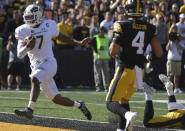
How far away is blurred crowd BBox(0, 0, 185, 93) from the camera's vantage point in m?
15.4

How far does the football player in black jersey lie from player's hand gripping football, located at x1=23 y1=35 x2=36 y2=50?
1.36 metres

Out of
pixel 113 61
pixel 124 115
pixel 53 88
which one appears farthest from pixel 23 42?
pixel 113 61

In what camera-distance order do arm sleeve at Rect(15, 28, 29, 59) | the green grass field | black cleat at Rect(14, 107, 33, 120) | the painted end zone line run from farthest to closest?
the green grass field
arm sleeve at Rect(15, 28, 29, 59)
the painted end zone line
black cleat at Rect(14, 107, 33, 120)

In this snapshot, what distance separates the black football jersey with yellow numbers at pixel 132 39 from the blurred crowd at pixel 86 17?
802 centimetres

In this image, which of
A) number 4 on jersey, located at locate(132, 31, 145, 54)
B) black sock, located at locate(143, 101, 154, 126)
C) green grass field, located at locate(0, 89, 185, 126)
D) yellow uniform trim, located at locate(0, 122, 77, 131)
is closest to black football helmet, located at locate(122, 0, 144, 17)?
number 4 on jersey, located at locate(132, 31, 145, 54)

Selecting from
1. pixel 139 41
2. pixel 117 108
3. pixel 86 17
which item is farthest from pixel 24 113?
pixel 86 17

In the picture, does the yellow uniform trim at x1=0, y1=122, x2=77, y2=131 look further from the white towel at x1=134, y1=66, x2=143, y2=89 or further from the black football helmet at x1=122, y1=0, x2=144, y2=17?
the black football helmet at x1=122, y1=0, x2=144, y2=17

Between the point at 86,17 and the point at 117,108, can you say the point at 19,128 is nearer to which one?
the point at 117,108

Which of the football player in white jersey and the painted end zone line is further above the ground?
the football player in white jersey

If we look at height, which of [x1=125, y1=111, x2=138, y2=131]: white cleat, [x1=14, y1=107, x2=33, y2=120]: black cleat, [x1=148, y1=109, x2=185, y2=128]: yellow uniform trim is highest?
[x1=125, y1=111, x2=138, y2=131]: white cleat

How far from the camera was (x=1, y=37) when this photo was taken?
15781 millimetres

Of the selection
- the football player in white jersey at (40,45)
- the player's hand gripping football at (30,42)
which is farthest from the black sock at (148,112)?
the player's hand gripping football at (30,42)

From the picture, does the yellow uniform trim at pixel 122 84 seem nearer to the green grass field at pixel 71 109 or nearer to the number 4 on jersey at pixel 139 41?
the number 4 on jersey at pixel 139 41

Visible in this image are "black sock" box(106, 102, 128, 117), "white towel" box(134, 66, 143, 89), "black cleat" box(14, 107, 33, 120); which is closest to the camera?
"black sock" box(106, 102, 128, 117)
